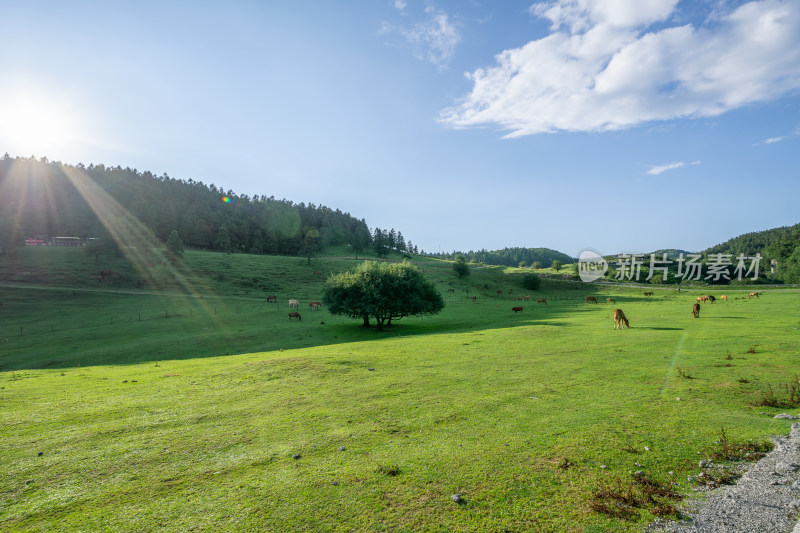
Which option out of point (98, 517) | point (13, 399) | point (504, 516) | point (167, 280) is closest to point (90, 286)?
point (167, 280)

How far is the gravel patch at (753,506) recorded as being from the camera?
6199mm

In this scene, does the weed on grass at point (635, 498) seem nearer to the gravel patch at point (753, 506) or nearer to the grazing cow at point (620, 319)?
the gravel patch at point (753, 506)

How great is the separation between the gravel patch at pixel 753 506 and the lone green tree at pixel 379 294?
40.2 metres

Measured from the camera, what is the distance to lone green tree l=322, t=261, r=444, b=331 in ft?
155

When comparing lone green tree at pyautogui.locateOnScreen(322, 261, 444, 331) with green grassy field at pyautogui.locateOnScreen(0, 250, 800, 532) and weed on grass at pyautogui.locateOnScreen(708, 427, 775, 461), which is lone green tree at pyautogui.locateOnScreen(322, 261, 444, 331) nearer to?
green grassy field at pyautogui.locateOnScreen(0, 250, 800, 532)

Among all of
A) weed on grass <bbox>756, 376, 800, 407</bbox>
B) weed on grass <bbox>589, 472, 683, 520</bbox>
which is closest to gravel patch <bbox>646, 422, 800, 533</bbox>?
weed on grass <bbox>589, 472, 683, 520</bbox>

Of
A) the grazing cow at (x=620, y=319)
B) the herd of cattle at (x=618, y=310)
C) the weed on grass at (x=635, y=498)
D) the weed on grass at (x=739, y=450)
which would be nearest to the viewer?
the weed on grass at (x=635, y=498)

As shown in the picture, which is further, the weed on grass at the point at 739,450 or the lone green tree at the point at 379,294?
the lone green tree at the point at 379,294

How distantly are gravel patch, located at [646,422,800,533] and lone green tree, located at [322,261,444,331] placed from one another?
4023 cm

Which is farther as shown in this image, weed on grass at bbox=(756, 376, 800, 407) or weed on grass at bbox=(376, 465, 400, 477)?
weed on grass at bbox=(756, 376, 800, 407)

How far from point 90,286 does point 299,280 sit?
4829cm

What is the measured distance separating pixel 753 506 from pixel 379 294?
41607 millimetres

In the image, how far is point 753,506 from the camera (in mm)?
6703

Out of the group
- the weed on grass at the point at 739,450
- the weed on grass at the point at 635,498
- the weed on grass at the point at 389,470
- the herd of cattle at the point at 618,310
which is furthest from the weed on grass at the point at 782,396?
the herd of cattle at the point at 618,310
